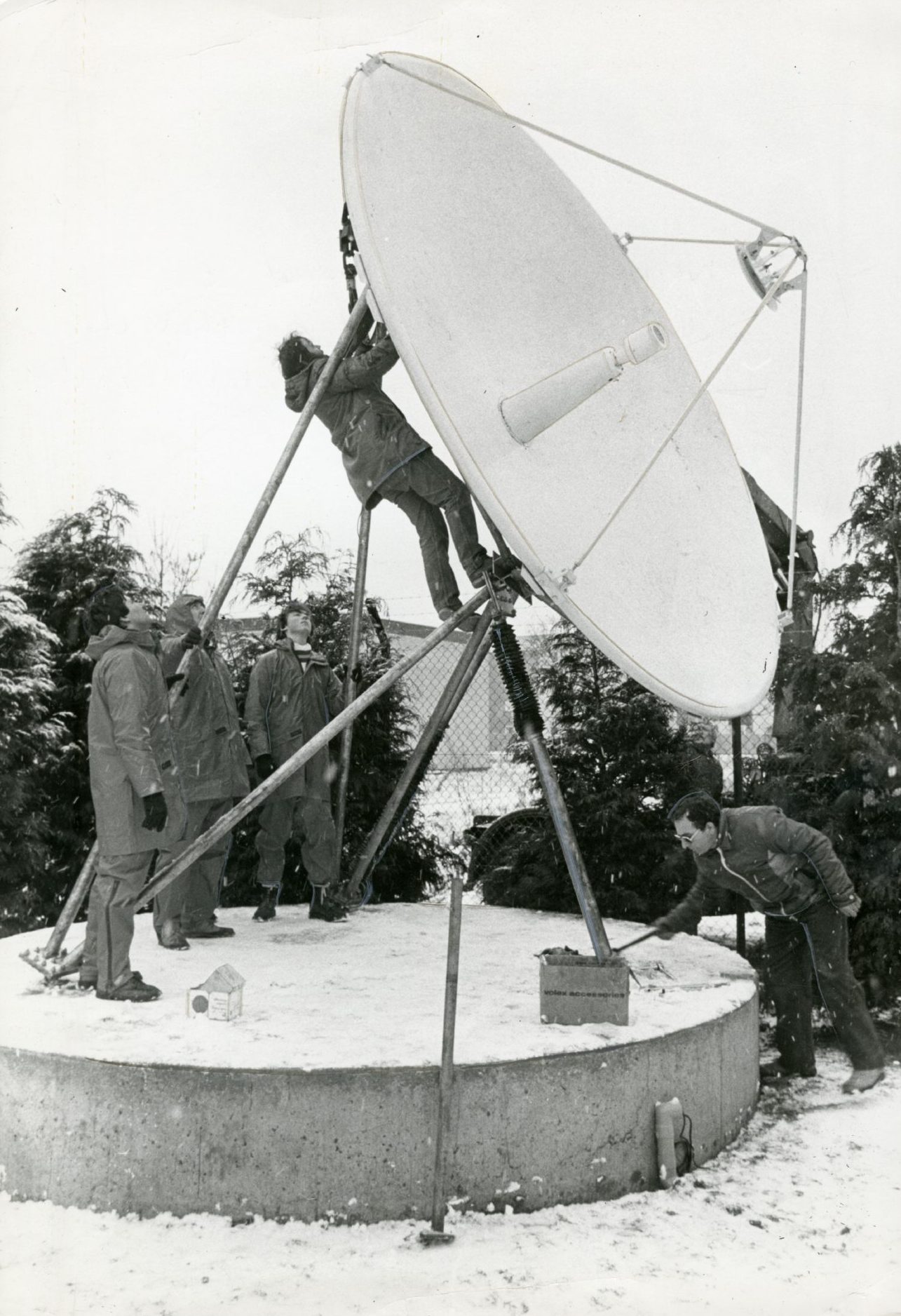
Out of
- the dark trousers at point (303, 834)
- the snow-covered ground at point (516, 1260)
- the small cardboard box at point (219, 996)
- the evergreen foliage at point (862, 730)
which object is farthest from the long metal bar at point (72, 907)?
the evergreen foliage at point (862, 730)

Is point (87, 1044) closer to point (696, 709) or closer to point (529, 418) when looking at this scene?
point (696, 709)

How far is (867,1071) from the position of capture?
15.5ft

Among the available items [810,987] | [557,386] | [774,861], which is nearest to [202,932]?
[774,861]

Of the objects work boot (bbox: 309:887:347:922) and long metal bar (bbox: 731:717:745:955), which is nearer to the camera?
long metal bar (bbox: 731:717:745:955)

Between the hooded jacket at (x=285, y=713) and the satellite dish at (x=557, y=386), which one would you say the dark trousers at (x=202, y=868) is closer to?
the hooded jacket at (x=285, y=713)

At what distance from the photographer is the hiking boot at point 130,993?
4.24m

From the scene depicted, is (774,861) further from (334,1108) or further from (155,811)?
(155,811)

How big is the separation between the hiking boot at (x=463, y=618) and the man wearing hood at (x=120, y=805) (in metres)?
1.57

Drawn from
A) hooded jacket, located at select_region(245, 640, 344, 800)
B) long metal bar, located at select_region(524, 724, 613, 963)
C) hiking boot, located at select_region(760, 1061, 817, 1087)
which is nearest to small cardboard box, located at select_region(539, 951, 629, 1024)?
long metal bar, located at select_region(524, 724, 613, 963)

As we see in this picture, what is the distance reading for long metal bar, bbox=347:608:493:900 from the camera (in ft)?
18.3

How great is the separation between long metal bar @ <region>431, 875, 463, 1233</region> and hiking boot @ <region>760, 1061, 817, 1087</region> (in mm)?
2139

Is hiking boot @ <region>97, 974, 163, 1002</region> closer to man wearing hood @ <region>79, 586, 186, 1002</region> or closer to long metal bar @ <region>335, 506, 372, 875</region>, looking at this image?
man wearing hood @ <region>79, 586, 186, 1002</region>

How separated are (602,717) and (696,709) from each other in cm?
329

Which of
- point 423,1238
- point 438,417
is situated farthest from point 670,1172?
point 438,417
